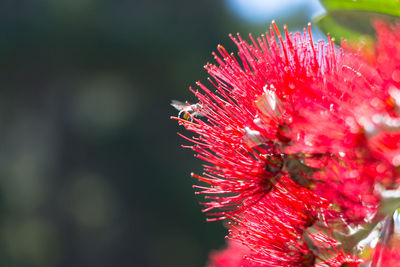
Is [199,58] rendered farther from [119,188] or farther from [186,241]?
[186,241]

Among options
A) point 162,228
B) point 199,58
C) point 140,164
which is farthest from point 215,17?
point 162,228

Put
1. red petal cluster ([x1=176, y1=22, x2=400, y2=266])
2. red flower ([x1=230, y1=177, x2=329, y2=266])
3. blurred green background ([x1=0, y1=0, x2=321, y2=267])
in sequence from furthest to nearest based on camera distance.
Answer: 1. blurred green background ([x1=0, y1=0, x2=321, y2=267])
2. red flower ([x1=230, y1=177, x2=329, y2=266])
3. red petal cluster ([x1=176, y1=22, x2=400, y2=266])

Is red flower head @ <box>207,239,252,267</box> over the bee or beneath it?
beneath

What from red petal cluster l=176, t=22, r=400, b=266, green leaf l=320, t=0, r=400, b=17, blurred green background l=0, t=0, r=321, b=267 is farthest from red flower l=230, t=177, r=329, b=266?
blurred green background l=0, t=0, r=321, b=267

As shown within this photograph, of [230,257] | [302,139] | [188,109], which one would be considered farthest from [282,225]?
[230,257]

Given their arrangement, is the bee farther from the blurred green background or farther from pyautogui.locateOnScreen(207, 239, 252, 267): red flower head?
the blurred green background

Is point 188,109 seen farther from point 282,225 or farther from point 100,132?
point 100,132

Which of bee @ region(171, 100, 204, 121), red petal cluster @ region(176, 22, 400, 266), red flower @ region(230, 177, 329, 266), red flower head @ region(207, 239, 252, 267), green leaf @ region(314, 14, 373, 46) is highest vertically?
green leaf @ region(314, 14, 373, 46)
